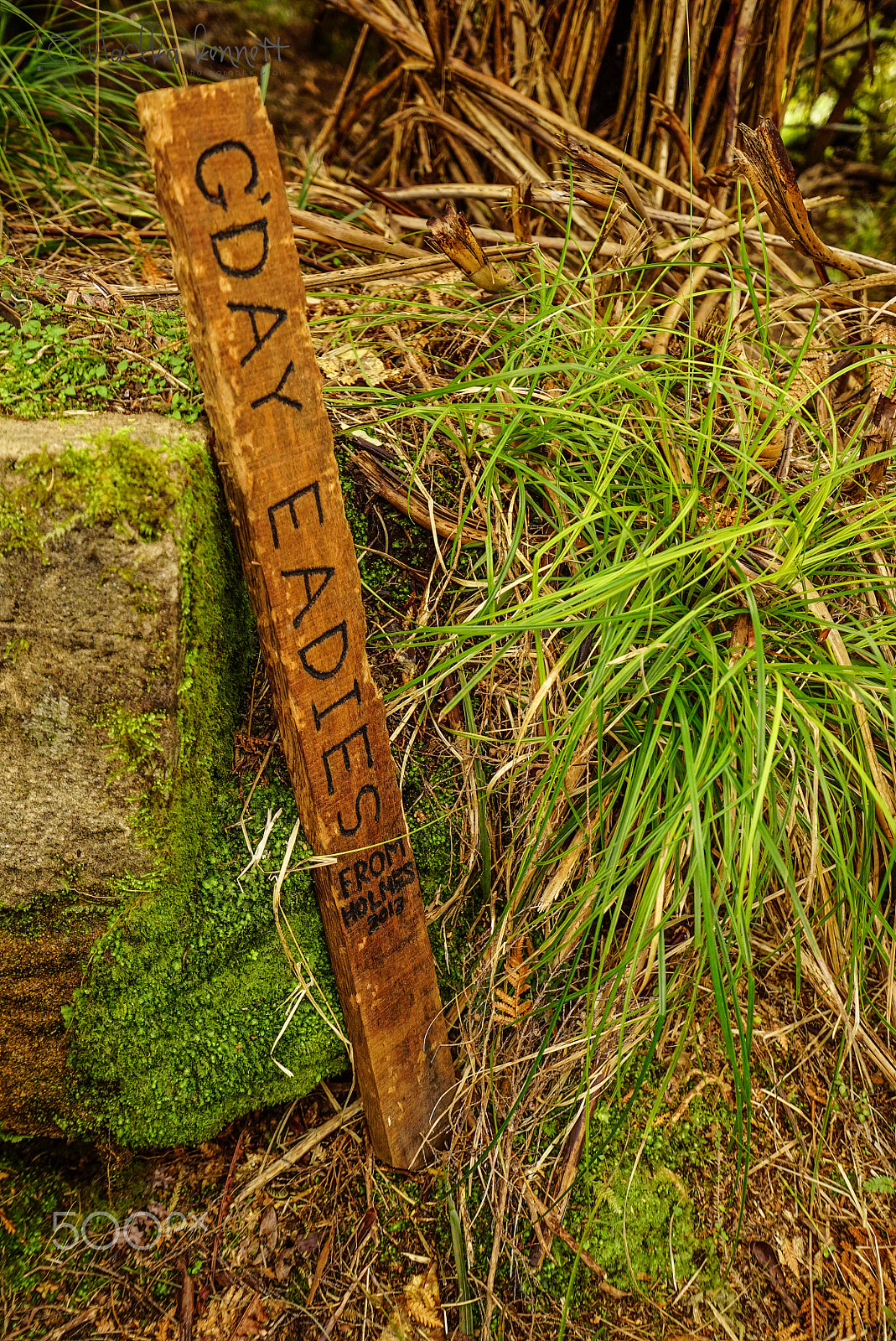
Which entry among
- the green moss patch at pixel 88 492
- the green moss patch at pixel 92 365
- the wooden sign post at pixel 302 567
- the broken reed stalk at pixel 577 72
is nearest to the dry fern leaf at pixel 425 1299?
the wooden sign post at pixel 302 567

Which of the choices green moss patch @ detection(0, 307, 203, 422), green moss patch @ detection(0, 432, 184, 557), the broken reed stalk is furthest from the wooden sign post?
the broken reed stalk

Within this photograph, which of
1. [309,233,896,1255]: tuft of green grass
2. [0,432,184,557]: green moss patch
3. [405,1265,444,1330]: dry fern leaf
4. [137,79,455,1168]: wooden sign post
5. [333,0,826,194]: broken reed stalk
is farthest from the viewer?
[333,0,826,194]: broken reed stalk

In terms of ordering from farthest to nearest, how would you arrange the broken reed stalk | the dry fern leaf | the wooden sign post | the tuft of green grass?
1. the broken reed stalk
2. the dry fern leaf
3. the tuft of green grass
4. the wooden sign post

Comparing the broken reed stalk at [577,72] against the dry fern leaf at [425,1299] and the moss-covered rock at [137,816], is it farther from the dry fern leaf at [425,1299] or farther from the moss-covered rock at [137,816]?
the dry fern leaf at [425,1299]

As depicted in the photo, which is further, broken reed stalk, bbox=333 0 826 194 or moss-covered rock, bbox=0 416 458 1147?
broken reed stalk, bbox=333 0 826 194

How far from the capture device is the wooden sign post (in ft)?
3.18

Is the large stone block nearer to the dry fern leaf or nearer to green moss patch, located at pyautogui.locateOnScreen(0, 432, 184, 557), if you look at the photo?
green moss patch, located at pyautogui.locateOnScreen(0, 432, 184, 557)

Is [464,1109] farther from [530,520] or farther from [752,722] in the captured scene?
[530,520]

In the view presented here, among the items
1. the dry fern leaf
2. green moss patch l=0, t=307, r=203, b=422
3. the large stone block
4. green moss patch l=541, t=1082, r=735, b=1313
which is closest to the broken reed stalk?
green moss patch l=0, t=307, r=203, b=422

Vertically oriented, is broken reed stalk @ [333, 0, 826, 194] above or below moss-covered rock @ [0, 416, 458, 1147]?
above

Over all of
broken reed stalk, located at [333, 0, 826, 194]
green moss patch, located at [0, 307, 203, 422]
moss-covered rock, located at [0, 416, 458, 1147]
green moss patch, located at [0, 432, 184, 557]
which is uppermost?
broken reed stalk, located at [333, 0, 826, 194]

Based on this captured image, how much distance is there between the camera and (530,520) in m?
1.57

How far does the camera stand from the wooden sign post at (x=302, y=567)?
0.97 metres

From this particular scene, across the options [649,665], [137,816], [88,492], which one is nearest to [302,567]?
[88,492]
